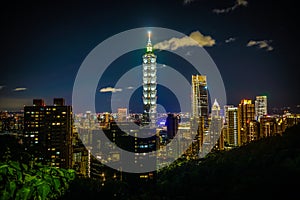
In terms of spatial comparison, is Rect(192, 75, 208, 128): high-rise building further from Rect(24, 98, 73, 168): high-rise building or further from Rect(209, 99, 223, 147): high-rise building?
Rect(24, 98, 73, 168): high-rise building

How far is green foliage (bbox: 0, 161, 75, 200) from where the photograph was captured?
1292mm

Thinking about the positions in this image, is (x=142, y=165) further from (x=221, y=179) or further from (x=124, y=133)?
(x=221, y=179)

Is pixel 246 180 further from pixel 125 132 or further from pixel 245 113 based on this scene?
pixel 245 113

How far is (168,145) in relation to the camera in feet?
42.5

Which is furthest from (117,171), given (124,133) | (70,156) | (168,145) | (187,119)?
(187,119)

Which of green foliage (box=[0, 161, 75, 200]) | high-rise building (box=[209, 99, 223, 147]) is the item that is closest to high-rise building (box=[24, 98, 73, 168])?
high-rise building (box=[209, 99, 223, 147])

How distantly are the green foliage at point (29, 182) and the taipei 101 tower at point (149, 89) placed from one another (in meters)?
17.3

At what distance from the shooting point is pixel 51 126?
1136 centimetres

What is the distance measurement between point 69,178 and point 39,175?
0.90ft

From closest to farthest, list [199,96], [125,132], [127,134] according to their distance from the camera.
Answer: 1. [127,134]
2. [125,132]
3. [199,96]

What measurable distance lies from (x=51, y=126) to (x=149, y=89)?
935cm

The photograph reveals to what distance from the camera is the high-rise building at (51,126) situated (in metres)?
10.4

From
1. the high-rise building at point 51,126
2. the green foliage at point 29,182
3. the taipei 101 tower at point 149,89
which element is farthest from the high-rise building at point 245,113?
the green foliage at point 29,182

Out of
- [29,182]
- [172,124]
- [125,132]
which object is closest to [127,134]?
[125,132]
